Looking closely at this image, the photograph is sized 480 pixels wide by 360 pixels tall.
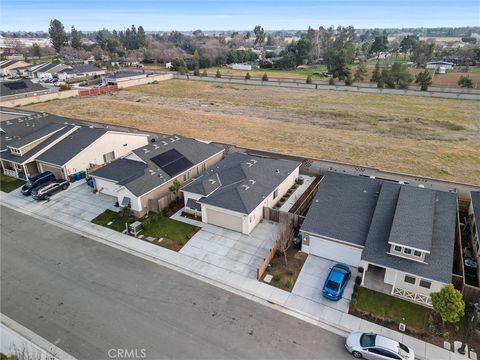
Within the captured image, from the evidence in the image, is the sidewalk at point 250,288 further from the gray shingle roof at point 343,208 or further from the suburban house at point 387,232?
the gray shingle roof at point 343,208

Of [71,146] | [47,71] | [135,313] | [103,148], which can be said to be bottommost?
[135,313]

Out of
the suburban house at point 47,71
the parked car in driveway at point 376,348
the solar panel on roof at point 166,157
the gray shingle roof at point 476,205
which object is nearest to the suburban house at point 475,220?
the gray shingle roof at point 476,205

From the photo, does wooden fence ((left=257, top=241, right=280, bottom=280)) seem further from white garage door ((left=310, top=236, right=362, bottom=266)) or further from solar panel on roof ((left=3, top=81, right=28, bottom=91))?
solar panel on roof ((left=3, top=81, right=28, bottom=91))

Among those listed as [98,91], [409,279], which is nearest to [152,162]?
[409,279]

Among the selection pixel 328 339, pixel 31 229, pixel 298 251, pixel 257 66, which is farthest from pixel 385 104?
pixel 257 66

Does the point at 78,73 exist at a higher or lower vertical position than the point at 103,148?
higher

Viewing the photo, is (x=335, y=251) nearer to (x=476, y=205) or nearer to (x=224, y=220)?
(x=224, y=220)

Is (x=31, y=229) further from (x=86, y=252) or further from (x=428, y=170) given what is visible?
(x=428, y=170)
